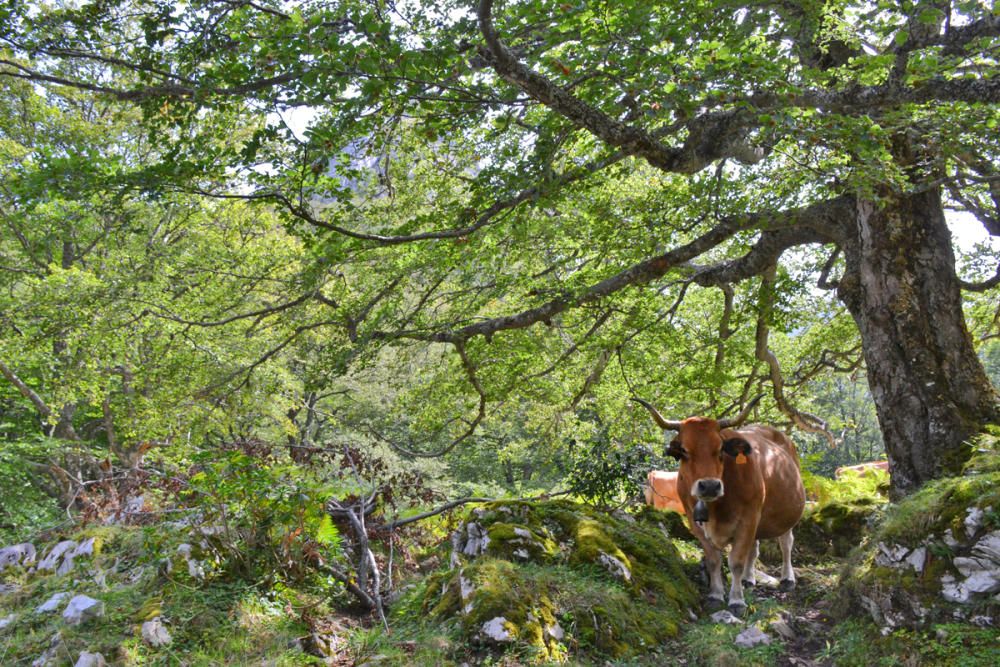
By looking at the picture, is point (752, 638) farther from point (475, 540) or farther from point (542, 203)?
point (542, 203)

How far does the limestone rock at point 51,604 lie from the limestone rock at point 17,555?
8.40 feet

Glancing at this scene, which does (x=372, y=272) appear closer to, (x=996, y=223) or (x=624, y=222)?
(x=624, y=222)

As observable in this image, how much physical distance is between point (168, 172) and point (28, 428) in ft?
62.7

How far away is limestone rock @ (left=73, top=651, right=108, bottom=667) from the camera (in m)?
4.84

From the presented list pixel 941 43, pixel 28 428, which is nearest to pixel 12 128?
pixel 28 428

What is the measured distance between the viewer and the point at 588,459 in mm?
8891

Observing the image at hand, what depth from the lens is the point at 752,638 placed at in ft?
17.0

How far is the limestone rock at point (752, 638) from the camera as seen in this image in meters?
5.11

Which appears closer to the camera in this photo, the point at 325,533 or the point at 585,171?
the point at 325,533

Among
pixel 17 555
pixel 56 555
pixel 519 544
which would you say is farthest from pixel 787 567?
pixel 17 555

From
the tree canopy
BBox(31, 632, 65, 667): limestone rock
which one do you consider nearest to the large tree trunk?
the tree canopy

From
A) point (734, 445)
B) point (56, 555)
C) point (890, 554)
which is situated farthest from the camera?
point (56, 555)

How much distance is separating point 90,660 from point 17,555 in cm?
502

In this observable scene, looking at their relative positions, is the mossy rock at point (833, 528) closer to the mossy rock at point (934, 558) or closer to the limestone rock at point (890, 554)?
the mossy rock at point (934, 558)
